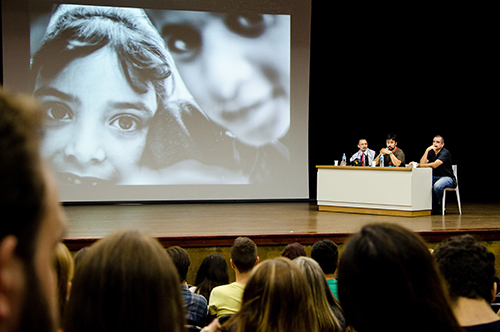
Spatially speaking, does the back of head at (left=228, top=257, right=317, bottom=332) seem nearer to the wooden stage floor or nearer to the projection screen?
the wooden stage floor

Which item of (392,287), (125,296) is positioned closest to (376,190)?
(392,287)

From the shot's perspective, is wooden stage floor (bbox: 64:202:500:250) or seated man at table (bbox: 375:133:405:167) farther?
seated man at table (bbox: 375:133:405:167)

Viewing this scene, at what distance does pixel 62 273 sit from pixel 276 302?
0.68 meters

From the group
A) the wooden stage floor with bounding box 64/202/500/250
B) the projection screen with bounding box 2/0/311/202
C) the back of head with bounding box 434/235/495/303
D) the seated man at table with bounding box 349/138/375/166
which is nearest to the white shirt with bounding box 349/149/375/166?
the seated man at table with bounding box 349/138/375/166

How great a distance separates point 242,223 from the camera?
5398 mm

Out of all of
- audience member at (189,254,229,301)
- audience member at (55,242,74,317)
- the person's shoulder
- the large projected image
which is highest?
the large projected image

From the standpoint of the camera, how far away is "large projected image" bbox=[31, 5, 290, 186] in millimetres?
7457

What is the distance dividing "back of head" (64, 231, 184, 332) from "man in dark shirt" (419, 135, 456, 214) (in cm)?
616

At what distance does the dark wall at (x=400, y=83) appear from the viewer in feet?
28.5

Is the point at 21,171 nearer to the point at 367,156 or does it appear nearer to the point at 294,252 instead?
the point at 294,252

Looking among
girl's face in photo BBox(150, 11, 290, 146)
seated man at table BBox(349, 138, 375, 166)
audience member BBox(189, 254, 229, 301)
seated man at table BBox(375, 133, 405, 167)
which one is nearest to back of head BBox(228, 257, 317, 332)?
audience member BBox(189, 254, 229, 301)

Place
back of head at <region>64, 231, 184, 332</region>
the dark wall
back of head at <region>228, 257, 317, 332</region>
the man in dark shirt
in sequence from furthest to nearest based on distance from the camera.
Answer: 1. the dark wall
2. the man in dark shirt
3. back of head at <region>228, 257, 317, 332</region>
4. back of head at <region>64, 231, 184, 332</region>

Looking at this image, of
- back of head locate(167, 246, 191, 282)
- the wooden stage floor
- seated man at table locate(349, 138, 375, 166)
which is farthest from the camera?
seated man at table locate(349, 138, 375, 166)

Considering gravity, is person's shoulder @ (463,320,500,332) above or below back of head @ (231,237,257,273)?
above
